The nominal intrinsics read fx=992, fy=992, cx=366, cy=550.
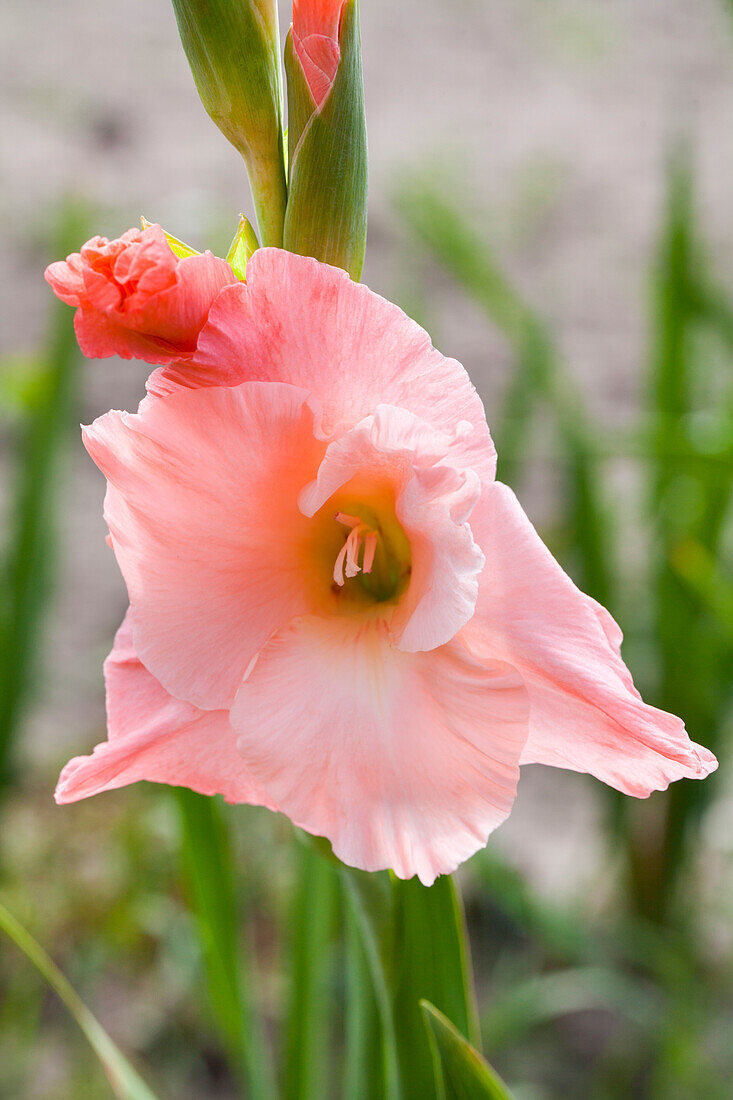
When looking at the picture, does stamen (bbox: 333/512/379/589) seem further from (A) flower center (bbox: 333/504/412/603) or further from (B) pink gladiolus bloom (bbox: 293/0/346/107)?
(B) pink gladiolus bloom (bbox: 293/0/346/107)

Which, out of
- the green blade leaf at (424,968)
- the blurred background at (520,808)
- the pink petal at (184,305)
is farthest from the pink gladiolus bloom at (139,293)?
the blurred background at (520,808)

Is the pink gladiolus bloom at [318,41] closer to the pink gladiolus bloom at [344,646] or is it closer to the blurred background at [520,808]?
the pink gladiolus bloom at [344,646]

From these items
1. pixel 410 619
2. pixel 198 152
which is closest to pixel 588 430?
pixel 410 619

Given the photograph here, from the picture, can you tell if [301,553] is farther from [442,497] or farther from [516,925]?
[516,925]

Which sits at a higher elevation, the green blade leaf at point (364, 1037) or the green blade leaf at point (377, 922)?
the green blade leaf at point (377, 922)

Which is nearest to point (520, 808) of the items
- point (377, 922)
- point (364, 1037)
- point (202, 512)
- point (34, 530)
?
point (34, 530)

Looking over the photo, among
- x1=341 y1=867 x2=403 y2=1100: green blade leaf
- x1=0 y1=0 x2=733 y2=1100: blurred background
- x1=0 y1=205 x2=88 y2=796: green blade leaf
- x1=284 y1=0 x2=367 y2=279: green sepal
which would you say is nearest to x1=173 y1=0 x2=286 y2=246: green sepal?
x1=284 y1=0 x2=367 y2=279: green sepal
